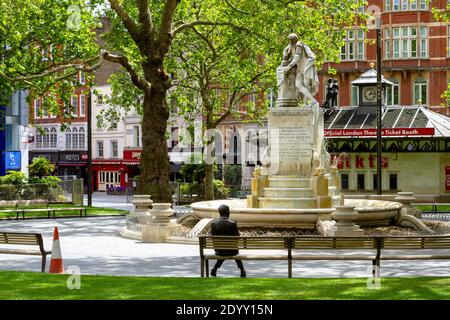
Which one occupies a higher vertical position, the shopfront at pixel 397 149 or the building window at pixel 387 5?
the building window at pixel 387 5

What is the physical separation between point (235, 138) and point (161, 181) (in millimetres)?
36382

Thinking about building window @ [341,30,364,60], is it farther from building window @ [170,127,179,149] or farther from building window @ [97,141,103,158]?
building window @ [97,141,103,158]

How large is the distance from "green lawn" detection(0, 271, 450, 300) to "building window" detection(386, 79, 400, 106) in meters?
44.5

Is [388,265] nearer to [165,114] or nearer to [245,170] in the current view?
[165,114]

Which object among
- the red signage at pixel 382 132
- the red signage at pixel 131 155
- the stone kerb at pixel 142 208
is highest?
the red signage at pixel 382 132

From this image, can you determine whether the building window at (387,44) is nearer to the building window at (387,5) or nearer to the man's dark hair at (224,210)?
the building window at (387,5)

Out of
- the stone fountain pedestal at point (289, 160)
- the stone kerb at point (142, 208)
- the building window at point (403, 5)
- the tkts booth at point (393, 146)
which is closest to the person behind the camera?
the stone fountain pedestal at point (289, 160)

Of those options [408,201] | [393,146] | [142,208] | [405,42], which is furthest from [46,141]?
[408,201]

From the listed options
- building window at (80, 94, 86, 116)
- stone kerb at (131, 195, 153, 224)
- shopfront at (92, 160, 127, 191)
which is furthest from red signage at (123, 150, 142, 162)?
stone kerb at (131, 195, 153, 224)

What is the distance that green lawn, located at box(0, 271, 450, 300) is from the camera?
11.9 m

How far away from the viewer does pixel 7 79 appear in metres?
29.1

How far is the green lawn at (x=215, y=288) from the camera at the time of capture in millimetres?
11945

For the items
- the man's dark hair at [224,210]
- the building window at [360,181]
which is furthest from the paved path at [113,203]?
the man's dark hair at [224,210]

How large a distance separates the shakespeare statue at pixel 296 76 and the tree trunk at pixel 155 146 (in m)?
6.60
